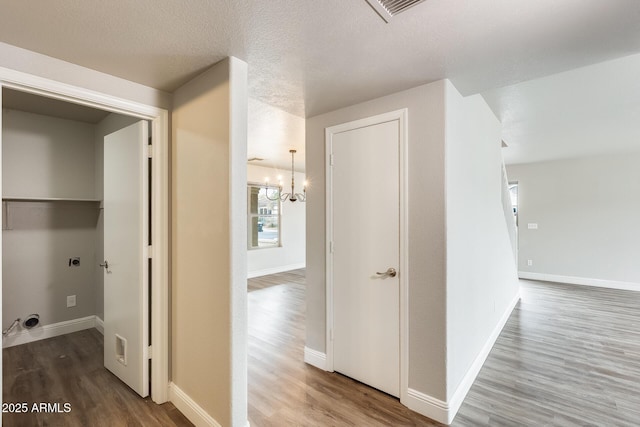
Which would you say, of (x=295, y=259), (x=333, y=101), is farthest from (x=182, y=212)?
(x=295, y=259)

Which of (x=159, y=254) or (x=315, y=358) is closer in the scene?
(x=159, y=254)

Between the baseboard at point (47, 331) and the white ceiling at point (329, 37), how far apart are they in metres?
3.06

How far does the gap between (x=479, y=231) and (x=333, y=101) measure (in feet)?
5.89

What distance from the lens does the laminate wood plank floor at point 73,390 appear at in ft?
6.58

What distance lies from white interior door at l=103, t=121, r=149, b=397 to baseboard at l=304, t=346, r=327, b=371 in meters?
1.33

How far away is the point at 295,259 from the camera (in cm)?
775

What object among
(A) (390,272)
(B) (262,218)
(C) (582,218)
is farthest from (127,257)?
(C) (582,218)

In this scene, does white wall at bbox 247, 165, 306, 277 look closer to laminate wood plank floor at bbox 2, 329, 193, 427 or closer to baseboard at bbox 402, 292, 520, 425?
laminate wood plank floor at bbox 2, 329, 193, 427

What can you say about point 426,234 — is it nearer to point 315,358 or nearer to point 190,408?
point 315,358

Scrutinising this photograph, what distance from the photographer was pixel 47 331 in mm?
3256

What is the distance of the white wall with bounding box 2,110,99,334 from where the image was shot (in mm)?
3027

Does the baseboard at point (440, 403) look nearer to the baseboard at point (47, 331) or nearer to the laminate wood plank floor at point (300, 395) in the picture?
the laminate wood plank floor at point (300, 395)

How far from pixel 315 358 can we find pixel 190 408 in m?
1.11

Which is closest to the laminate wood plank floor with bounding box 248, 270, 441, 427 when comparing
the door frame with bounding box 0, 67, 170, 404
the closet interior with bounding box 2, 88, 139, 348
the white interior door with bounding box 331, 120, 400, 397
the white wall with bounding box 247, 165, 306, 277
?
the white interior door with bounding box 331, 120, 400, 397
